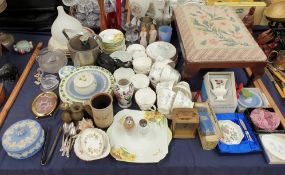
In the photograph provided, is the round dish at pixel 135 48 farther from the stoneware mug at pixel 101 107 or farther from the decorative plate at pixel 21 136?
the decorative plate at pixel 21 136

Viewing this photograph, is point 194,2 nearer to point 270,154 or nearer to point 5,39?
point 270,154

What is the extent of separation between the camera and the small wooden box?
99cm

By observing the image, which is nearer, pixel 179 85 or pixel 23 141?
pixel 23 141

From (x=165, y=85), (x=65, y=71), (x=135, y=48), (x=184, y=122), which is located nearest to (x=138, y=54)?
(x=135, y=48)

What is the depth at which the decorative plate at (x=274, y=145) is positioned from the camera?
3.30 feet

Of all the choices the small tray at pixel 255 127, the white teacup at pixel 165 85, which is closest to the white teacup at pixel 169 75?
the white teacup at pixel 165 85

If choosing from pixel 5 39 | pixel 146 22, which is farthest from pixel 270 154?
pixel 5 39

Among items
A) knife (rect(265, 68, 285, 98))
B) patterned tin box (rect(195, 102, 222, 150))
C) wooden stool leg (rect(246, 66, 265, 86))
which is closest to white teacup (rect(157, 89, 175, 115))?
patterned tin box (rect(195, 102, 222, 150))

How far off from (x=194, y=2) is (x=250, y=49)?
0.54 metres

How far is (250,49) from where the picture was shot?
3.89 ft

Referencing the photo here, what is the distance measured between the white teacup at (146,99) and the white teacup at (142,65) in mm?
116

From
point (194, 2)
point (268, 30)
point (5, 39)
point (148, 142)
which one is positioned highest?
point (194, 2)

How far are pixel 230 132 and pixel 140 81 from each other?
19.0 inches

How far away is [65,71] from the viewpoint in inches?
49.9
